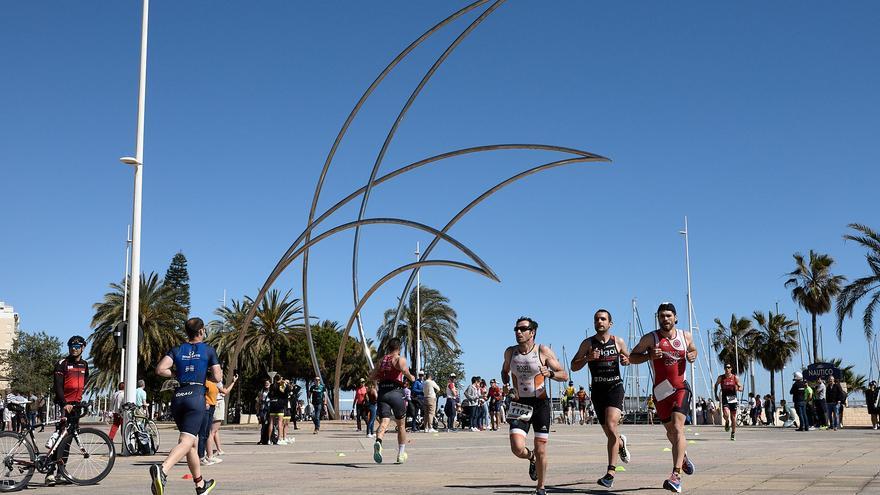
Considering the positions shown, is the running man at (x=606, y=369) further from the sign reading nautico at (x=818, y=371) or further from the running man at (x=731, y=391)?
the sign reading nautico at (x=818, y=371)

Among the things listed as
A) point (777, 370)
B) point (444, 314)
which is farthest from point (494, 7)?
point (777, 370)

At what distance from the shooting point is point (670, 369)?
921 cm

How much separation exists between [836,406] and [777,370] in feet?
146

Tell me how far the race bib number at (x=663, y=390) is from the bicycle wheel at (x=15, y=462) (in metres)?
7.31

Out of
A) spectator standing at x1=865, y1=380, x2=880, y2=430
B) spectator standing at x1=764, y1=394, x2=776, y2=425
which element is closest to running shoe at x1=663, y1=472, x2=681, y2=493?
spectator standing at x1=865, y1=380, x2=880, y2=430

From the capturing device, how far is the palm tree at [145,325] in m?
51.2

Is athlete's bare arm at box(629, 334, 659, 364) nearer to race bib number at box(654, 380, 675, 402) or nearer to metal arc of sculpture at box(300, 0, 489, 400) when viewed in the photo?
race bib number at box(654, 380, 675, 402)

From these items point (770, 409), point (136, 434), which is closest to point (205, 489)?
point (136, 434)

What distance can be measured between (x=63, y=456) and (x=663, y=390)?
7.24 m

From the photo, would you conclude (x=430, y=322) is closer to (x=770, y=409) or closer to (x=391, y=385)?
(x=770, y=409)

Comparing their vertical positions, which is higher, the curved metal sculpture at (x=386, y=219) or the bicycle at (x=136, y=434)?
the curved metal sculpture at (x=386, y=219)

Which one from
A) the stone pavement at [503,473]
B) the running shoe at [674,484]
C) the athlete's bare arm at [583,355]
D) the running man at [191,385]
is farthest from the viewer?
the athlete's bare arm at [583,355]

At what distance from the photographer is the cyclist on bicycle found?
1116cm

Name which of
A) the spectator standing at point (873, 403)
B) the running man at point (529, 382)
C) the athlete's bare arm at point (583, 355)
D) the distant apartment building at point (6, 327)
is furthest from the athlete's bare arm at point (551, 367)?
the distant apartment building at point (6, 327)
